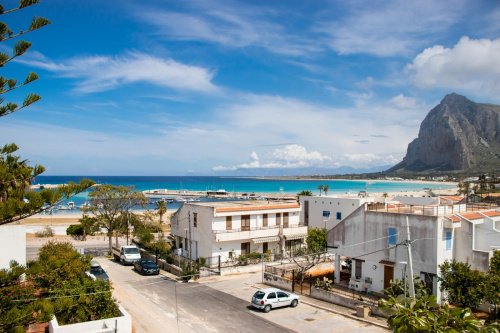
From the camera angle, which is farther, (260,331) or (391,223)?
(391,223)

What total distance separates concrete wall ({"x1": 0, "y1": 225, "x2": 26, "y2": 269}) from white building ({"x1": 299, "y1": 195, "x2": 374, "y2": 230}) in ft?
101

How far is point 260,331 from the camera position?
2020 cm

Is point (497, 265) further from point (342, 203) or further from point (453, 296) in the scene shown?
point (342, 203)

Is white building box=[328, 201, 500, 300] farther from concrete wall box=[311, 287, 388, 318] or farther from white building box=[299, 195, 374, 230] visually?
white building box=[299, 195, 374, 230]

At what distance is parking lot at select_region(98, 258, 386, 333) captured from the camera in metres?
20.8

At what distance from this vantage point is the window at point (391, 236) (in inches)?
1000

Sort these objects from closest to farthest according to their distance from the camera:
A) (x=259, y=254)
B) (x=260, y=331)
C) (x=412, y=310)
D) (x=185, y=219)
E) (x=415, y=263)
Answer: (x=412, y=310)
(x=260, y=331)
(x=415, y=263)
(x=259, y=254)
(x=185, y=219)

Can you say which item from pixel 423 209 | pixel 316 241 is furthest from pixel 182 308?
pixel 316 241

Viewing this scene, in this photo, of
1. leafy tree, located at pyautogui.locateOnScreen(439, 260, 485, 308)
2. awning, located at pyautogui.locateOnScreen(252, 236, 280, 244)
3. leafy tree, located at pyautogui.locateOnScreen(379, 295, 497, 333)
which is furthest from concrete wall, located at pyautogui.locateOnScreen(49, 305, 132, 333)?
awning, located at pyautogui.locateOnScreen(252, 236, 280, 244)

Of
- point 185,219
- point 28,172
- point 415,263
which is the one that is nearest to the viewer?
point 28,172

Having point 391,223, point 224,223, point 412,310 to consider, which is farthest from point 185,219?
point 412,310

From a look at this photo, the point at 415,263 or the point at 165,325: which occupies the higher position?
the point at 415,263

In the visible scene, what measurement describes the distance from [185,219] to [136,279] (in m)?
9.29

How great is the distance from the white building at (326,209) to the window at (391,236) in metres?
16.5
